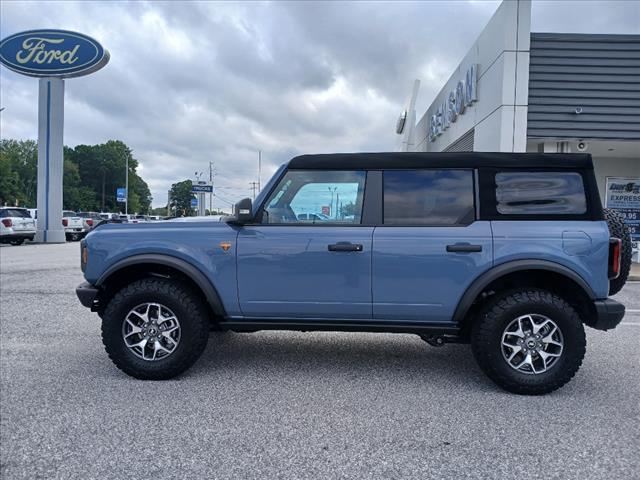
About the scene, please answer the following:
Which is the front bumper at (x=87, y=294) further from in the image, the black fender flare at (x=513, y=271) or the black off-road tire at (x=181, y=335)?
the black fender flare at (x=513, y=271)

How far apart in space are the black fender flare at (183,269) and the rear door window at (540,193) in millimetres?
2410

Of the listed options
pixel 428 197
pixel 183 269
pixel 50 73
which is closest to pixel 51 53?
pixel 50 73

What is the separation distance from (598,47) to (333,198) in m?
11.4

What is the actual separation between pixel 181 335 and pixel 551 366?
116 inches

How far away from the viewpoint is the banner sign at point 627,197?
14.5m

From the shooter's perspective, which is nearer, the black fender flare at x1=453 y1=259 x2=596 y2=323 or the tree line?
the black fender flare at x1=453 y1=259 x2=596 y2=323

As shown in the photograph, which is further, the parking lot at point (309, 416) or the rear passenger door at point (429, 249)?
the rear passenger door at point (429, 249)

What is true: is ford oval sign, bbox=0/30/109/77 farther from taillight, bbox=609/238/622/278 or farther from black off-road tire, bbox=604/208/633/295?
taillight, bbox=609/238/622/278

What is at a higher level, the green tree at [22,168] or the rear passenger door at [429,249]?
the green tree at [22,168]

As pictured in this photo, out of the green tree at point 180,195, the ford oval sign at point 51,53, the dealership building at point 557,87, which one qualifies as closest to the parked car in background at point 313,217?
the dealership building at point 557,87

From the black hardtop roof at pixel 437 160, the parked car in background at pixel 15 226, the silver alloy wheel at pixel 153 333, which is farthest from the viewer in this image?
the parked car in background at pixel 15 226

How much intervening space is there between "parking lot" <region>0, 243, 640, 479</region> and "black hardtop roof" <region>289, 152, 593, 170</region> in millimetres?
1796

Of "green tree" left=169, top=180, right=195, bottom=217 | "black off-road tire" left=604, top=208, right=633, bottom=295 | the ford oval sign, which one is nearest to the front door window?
"black off-road tire" left=604, top=208, right=633, bottom=295

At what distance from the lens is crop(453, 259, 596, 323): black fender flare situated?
11.3 feet
